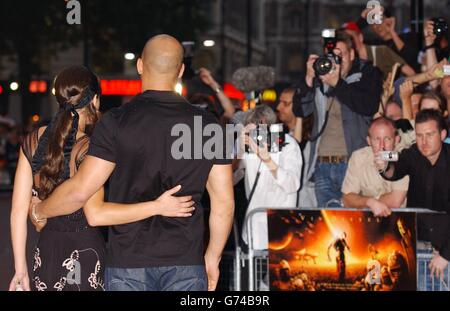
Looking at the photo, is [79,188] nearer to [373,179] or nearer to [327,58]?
[373,179]

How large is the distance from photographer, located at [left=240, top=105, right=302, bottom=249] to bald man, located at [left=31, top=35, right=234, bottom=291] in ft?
11.9

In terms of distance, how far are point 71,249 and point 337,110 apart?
4547 millimetres

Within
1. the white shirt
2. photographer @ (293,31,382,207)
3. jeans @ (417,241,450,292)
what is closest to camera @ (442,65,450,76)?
photographer @ (293,31,382,207)

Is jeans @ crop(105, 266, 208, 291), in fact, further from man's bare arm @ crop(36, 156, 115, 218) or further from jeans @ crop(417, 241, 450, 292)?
jeans @ crop(417, 241, 450, 292)

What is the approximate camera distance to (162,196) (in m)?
5.28

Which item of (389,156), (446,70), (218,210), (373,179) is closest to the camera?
(218,210)

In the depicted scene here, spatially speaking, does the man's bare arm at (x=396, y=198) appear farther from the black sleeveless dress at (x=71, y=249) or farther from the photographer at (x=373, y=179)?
the black sleeveless dress at (x=71, y=249)

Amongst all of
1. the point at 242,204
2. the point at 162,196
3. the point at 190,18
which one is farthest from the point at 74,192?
the point at 190,18

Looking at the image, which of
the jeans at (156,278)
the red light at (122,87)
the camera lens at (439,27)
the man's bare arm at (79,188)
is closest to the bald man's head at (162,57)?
the man's bare arm at (79,188)

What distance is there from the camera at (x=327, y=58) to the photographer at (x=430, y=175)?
46.6 inches

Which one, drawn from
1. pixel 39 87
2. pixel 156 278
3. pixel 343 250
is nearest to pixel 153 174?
pixel 156 278

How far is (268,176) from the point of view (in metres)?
9.30

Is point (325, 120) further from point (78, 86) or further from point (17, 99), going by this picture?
point (17, 99)

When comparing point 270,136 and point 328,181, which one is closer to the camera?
point 270,136
